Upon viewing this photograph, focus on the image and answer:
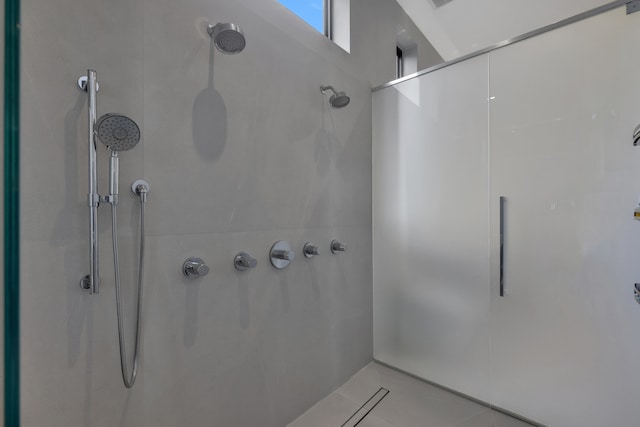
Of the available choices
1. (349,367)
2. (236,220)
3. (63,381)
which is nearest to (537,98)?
(236,220)

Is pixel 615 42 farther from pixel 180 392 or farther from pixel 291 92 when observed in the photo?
pixel 180 392

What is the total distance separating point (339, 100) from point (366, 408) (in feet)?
5.55

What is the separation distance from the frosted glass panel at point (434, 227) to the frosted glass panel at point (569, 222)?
0.08m

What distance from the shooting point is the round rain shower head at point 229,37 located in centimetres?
95

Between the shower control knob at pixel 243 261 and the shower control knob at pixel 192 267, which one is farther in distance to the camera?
the shower control knob at pixel 243 261

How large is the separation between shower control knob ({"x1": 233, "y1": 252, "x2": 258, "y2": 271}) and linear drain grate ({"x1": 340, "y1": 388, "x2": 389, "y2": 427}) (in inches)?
39.0

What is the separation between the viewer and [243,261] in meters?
1.16

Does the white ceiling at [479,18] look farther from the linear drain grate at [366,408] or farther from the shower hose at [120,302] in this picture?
the linear drain grate at [366,408]

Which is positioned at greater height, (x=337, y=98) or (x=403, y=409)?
(x=337, y=98)

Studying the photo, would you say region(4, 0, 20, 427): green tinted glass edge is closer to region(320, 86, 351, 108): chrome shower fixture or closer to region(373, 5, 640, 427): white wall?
region(320, 86, 351, 108): chrome shower fixture

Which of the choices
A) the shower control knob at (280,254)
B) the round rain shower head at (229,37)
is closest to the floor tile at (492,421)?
the shower control knob at (280,254)

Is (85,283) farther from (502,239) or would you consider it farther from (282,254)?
(502,239)

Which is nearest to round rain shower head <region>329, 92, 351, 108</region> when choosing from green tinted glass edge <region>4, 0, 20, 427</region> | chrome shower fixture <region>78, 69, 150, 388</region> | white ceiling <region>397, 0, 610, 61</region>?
white ceiling <region>397, 0, 610, 61</region>

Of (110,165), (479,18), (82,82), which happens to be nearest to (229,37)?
(82,82)
